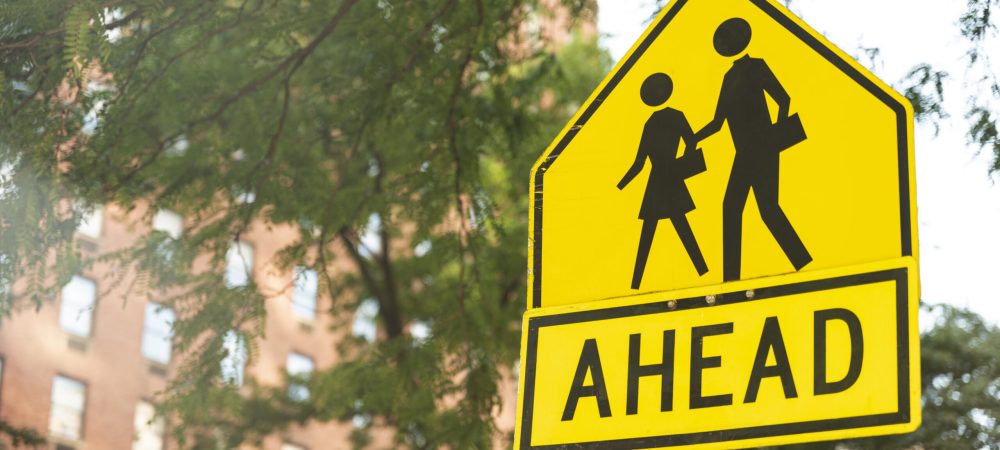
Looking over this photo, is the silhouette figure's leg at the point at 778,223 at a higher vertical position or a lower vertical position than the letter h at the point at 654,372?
higher

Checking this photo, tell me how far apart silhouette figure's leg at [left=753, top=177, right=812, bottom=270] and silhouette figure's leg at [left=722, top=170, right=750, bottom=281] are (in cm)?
3

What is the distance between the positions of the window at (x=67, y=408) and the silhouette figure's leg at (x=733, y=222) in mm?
33323

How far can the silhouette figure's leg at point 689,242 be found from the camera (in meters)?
2.79

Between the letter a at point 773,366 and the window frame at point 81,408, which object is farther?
the window frame at point 81,408

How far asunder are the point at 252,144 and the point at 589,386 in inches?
279

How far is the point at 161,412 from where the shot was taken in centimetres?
1102

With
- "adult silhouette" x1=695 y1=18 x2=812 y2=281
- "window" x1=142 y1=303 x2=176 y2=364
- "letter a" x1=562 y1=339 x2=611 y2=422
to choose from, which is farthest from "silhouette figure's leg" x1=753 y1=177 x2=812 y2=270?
"window" x1=142 y1=303 x2=176 y2=364

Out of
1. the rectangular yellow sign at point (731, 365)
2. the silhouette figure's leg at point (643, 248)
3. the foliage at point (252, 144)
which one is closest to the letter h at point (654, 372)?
the rectangular yellow sign at point (731, 365)

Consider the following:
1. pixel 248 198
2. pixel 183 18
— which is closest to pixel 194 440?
pixel 248 198

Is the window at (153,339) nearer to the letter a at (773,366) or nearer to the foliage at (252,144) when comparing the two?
the foliage at (252,144)

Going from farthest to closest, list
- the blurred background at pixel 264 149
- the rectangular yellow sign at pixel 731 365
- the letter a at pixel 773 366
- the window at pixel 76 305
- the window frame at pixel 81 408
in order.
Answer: the window at pixel 76 305 < the window frame at pixel 81 408 < the blurred background at pixel 264 149 < the letter a at pixel 773 366 < the rectangular yellow sign at pixel 731 365

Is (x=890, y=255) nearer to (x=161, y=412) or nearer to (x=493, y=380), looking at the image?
(x=493, y=380)

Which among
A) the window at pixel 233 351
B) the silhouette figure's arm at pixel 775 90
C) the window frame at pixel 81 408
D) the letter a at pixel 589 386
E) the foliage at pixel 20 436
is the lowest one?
the letter a at pixel 589 386

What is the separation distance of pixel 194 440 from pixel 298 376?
257 centimetres
